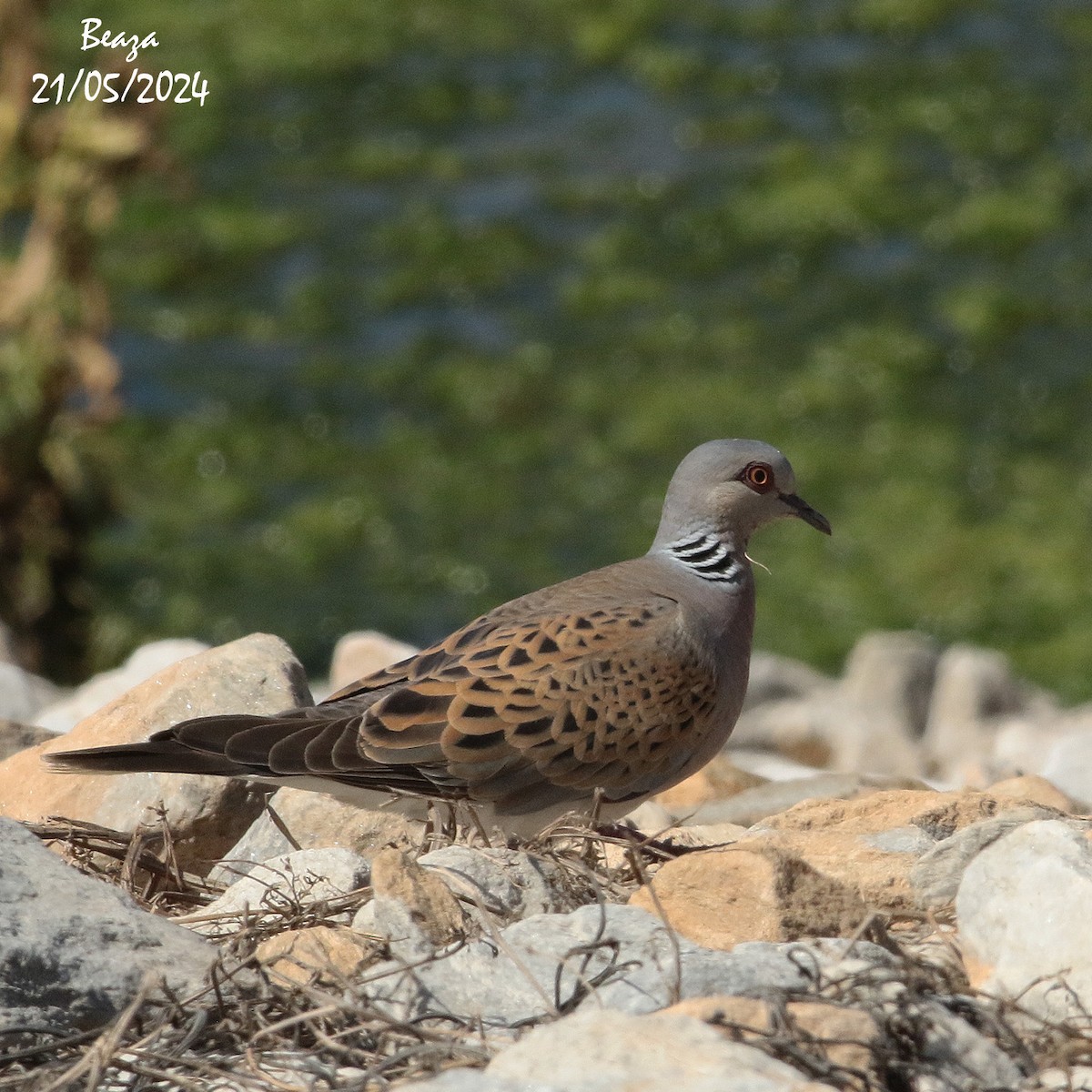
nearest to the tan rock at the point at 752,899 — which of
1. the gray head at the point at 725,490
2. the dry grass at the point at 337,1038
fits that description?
the dry grass at the point at 337,1038

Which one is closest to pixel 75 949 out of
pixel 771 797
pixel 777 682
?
pixel 771 797

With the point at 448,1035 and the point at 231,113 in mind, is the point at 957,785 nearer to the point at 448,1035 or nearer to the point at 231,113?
the point at 448,1035

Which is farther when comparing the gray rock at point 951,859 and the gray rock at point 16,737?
the gray rock at point 16,737

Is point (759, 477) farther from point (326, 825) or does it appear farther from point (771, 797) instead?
point (326, 825)

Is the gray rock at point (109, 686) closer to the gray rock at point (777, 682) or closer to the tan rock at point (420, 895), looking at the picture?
the gray rock at point (777, 682)

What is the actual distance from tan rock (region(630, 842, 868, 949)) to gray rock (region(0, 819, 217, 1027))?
957 millimetres

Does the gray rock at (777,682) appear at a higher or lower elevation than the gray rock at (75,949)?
lower

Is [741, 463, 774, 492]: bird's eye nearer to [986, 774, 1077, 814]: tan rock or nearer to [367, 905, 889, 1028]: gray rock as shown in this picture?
[986, 774, 1077, 814]: tan rock

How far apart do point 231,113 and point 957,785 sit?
32.5 feet

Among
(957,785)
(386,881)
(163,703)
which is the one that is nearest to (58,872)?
(386,881)

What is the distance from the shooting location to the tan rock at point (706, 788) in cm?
638

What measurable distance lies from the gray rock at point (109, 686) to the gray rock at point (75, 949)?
2978 millimetres

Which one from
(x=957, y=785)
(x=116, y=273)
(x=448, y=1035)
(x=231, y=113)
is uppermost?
(x=231, y=113)

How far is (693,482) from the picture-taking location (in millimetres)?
5750
